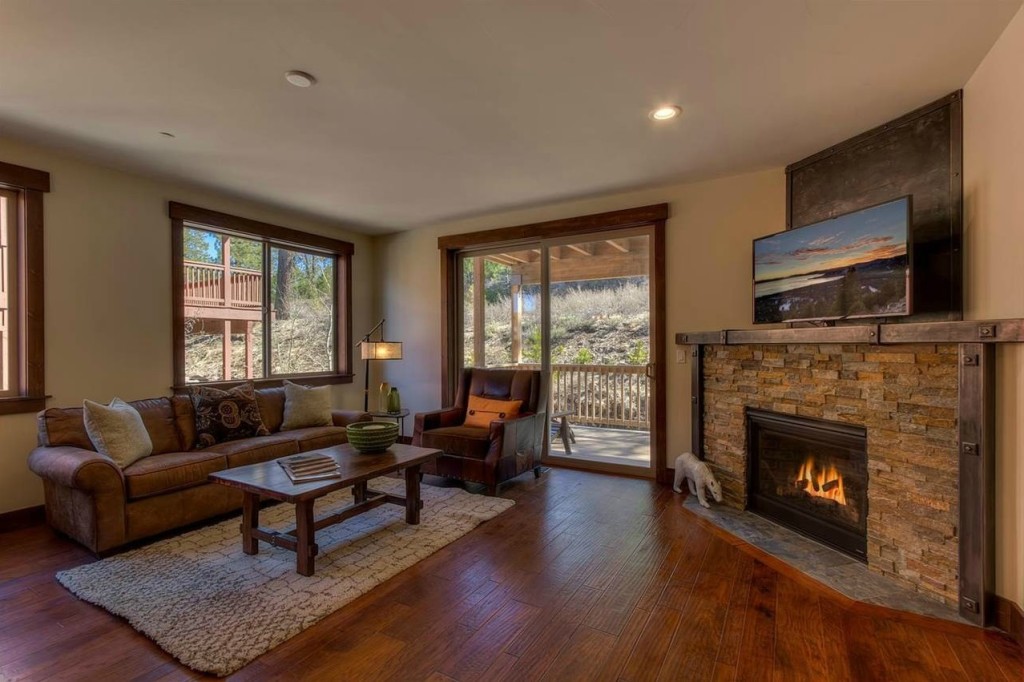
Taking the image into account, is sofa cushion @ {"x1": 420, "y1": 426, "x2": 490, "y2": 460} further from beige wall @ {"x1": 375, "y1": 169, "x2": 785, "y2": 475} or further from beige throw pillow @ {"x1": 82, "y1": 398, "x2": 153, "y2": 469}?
beige throw pillow @ {"x1": 82, "y1": 398, "x2": 153, "y2": 469}

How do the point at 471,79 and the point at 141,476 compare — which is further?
the point at 141,476

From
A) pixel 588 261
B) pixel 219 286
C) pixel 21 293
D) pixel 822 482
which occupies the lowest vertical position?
pixel 822 482

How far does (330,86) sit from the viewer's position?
2457 mm

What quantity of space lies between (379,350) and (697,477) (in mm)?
3124

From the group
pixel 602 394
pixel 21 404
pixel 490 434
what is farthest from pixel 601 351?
pixel 21 404

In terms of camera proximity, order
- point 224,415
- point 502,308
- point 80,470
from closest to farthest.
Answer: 1. point 80,470
2. point 224,415
3. point 502,308

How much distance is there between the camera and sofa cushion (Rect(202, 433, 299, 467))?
3.31m

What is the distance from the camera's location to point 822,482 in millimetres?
2912

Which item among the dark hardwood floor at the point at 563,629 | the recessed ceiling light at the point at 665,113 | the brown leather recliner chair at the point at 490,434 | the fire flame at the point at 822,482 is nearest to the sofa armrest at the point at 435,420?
the brown leather recliner chair at the point at 490,434

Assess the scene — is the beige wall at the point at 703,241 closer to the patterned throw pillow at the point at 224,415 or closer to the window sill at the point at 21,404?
the patterned throw pillow at the point at 224,415

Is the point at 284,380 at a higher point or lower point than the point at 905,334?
lower

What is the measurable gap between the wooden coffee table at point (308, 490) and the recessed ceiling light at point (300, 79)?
6.82ft

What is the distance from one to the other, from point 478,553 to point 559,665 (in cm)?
102

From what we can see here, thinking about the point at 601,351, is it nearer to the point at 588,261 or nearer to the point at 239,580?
the point at 588,261
